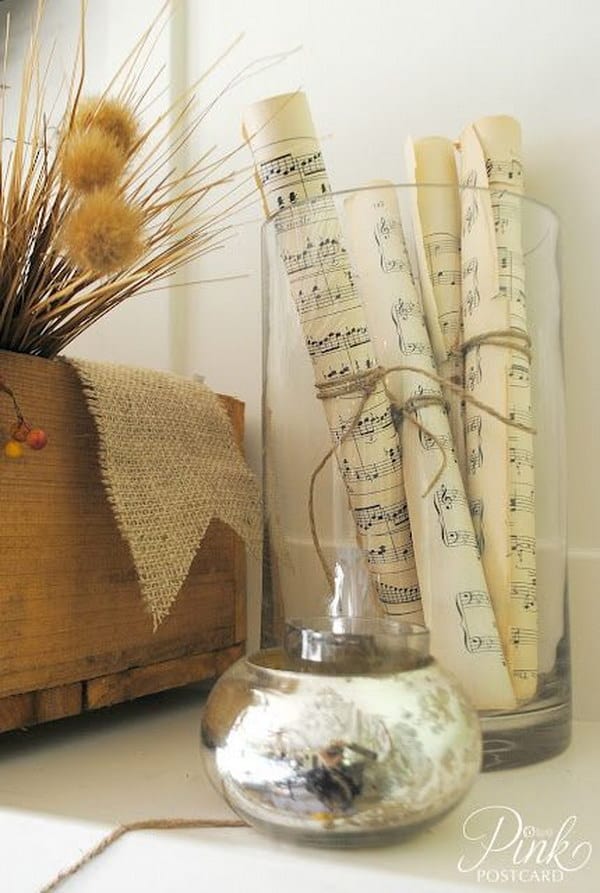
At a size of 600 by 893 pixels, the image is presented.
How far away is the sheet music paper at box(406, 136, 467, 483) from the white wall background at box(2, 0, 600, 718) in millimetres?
128

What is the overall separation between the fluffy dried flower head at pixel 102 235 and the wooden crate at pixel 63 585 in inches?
3.7

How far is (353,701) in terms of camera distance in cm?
36

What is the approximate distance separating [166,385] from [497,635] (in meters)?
0.27

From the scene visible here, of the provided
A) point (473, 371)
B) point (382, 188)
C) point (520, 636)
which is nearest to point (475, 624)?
point (520, 636)

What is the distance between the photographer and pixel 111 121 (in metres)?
0.52

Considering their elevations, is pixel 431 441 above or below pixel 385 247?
below

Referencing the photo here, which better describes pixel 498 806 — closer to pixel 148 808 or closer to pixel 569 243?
pixel 148 808

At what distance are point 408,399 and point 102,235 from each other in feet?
0.63

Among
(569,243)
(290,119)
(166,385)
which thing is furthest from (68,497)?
(569,243)

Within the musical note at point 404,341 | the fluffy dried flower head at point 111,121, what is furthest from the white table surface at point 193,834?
the fluffy dried flower head at point 111,121

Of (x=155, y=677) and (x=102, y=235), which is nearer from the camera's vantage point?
(x=102, y=235)

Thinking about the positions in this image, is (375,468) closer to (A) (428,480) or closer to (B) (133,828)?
(A) (428,480)

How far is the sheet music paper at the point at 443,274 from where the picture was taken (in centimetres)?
55

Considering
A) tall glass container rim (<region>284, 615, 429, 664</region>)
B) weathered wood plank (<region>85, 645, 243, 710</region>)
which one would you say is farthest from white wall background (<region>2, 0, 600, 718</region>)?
tall glass container rim (<region>284, 615, 429, 664</region>)
